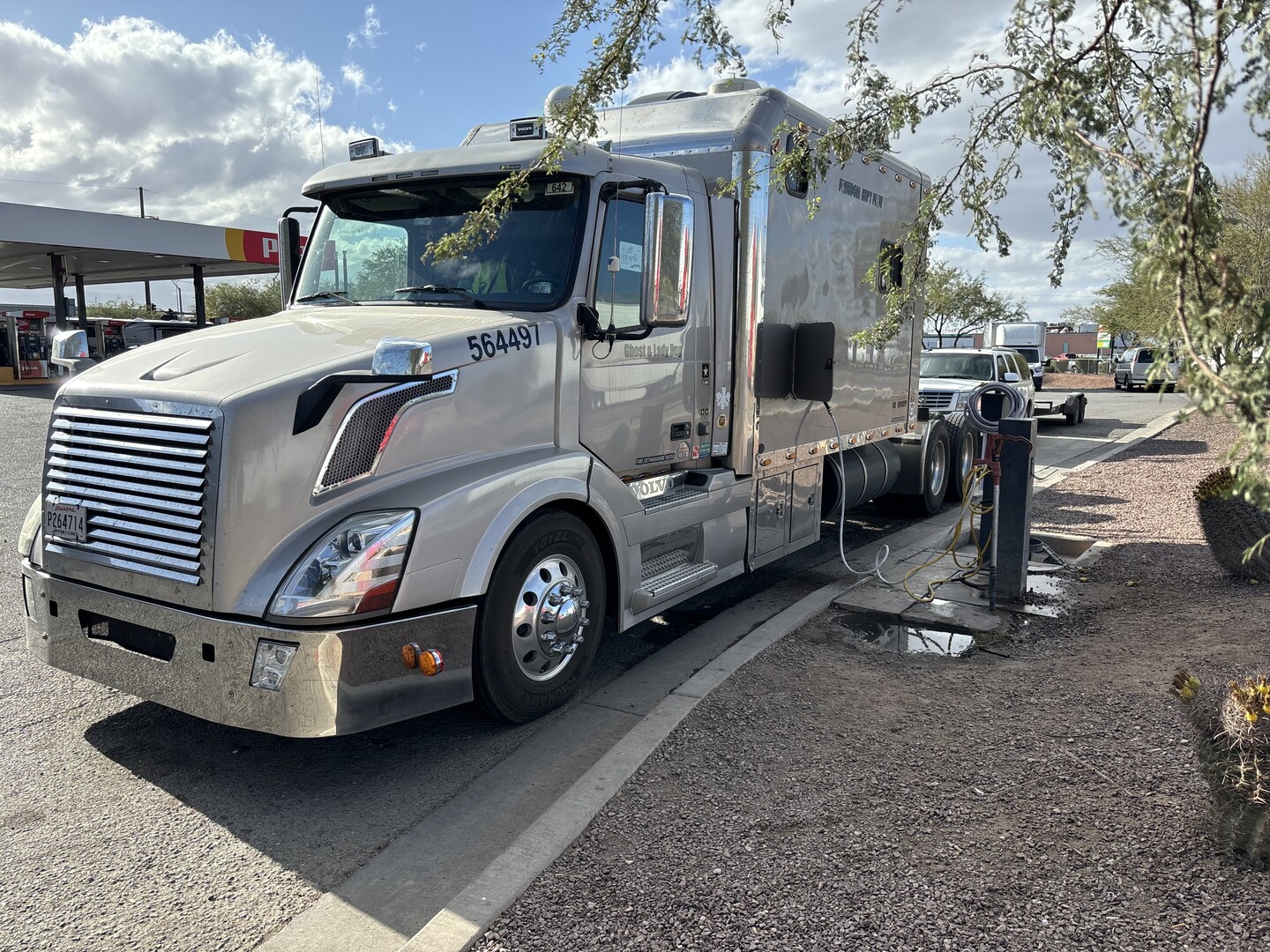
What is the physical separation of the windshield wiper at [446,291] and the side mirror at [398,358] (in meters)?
1.00

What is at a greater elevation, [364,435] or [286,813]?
[364,435]

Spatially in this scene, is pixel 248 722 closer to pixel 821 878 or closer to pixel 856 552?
pixel 821 878

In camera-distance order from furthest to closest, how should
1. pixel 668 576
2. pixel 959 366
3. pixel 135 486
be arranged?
pixel 959 366 < pixel 668 576 < pixel 135 486

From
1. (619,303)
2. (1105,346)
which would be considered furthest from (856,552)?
(1105,346)

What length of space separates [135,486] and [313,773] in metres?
1.41

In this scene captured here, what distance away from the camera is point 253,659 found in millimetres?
3471

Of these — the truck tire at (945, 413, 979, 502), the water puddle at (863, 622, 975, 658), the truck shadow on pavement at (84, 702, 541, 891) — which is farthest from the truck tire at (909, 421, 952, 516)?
the truck shadow on pavement at (84, 702, 541, 891)

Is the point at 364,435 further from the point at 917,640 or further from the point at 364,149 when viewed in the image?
the point at 917,640

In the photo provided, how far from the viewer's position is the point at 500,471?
406 centimetres

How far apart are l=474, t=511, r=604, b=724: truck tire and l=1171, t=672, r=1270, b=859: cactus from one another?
8.51ft

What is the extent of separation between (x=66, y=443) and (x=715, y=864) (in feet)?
10.4

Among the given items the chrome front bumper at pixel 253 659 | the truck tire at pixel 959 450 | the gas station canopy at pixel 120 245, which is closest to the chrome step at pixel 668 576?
the chrome front bumper at pixel 253 659

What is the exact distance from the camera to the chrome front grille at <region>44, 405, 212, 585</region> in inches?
140

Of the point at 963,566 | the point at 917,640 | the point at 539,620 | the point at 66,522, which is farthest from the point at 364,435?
the point at 963,566
